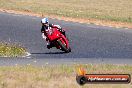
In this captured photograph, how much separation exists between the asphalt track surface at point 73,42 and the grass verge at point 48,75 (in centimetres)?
211

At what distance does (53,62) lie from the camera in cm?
2134

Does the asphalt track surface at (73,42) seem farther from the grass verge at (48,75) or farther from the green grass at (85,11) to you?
the green grass at (85,11)

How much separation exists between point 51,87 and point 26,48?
38.2 feet

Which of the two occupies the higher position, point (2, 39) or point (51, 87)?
point (51, 87)

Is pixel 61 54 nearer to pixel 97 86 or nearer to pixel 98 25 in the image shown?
pixel 97 86

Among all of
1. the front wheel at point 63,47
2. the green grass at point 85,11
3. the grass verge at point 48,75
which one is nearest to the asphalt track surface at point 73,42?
the front wheel at point 63,47

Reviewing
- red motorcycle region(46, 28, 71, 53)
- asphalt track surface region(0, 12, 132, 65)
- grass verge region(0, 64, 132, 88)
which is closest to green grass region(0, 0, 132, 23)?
asphalt track surface region(0, 12, 132, 65)

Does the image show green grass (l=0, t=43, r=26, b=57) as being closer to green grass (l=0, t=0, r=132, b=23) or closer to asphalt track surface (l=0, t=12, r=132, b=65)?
asphalt track surface (l=0, t=12, r=132, b=65)

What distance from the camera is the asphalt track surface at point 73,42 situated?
22422 millimetres

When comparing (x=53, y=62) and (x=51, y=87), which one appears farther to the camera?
(x=53, y=62)

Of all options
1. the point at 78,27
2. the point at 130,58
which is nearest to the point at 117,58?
the point at 130,58

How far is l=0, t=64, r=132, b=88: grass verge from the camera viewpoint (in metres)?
15.5

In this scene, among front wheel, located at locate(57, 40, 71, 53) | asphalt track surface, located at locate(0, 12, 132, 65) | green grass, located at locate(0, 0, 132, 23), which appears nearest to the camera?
asphalt track surface, located at locate(0, 12, 132, 65)

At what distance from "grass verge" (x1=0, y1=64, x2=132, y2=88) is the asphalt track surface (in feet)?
6.93
